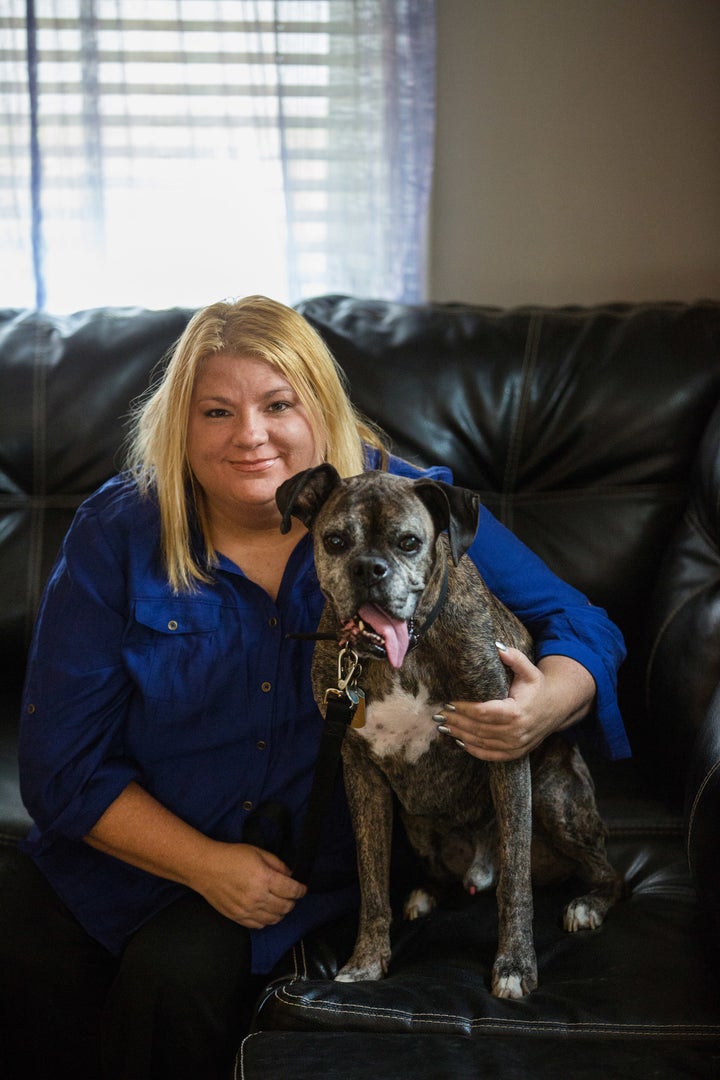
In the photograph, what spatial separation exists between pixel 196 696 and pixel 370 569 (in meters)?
0.53

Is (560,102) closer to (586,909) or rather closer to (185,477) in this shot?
(185,477)

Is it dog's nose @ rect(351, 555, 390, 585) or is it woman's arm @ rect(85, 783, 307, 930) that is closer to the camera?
dog's nose @ rect(351, 555, 390, 585)

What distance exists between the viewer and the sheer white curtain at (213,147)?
282 cm

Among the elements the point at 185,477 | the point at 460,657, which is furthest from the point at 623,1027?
the point at 185,477

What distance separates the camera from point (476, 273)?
10.1 feet

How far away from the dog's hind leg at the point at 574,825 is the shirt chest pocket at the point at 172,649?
604mm

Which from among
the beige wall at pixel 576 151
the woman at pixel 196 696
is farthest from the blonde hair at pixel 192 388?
the beige wall at pixel 576 151

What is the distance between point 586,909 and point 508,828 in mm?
243

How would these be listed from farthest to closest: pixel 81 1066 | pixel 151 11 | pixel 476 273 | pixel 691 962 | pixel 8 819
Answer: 1. pixel 476 273
2. pixel 151 11
3. pixel 8 819
4. pixel 81 1066
5. pixel 691 962

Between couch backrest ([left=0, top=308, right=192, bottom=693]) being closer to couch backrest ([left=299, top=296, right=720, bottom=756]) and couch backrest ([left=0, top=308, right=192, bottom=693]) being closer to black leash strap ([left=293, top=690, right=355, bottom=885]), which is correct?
couch backrest ([left=299, top=296, right=720, bottom=756])

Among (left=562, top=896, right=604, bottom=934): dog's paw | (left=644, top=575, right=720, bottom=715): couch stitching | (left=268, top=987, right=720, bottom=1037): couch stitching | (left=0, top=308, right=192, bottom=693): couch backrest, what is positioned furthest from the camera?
(left=0, top=308, right=192, bottom=693): couch backrest

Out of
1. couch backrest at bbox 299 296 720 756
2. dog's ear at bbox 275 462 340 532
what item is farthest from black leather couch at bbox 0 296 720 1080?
dog's ear at bbox 275 462 340 532

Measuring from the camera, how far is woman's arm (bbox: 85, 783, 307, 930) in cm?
162

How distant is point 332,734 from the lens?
1.54m
